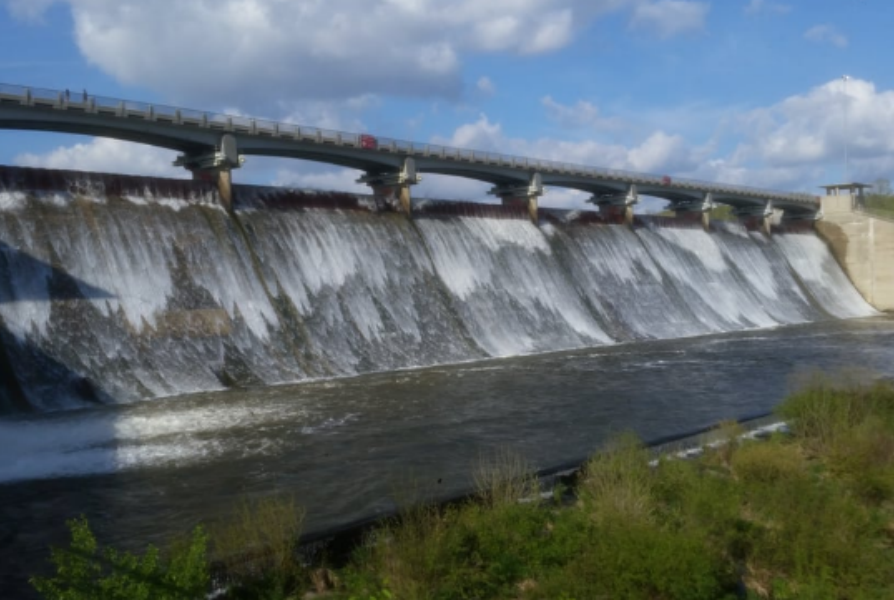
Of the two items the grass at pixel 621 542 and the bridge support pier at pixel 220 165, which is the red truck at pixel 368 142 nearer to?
the bridge support pier at pixel 220 165

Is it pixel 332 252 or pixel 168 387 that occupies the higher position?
pixel 332 252

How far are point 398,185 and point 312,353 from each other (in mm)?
15062

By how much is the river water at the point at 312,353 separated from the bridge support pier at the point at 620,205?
19.5 ft

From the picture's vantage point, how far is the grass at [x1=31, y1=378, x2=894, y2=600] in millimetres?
9023

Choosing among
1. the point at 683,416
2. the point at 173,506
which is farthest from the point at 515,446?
the point at 173,506

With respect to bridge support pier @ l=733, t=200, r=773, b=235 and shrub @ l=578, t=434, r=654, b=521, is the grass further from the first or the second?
bridge support pier @ l=733, t=200, r=773, b=235

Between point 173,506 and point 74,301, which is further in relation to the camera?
point 74,301

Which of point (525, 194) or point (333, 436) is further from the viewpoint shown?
point (525, 194)

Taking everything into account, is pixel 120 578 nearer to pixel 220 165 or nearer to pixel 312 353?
pixel 312 353

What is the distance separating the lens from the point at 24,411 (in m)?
23.4

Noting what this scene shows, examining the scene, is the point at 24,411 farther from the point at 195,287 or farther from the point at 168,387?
the point at 195,287

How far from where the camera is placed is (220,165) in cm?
3559

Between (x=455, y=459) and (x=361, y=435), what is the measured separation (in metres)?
3.25

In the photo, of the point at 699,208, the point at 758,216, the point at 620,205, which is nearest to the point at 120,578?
the point at 620,205
